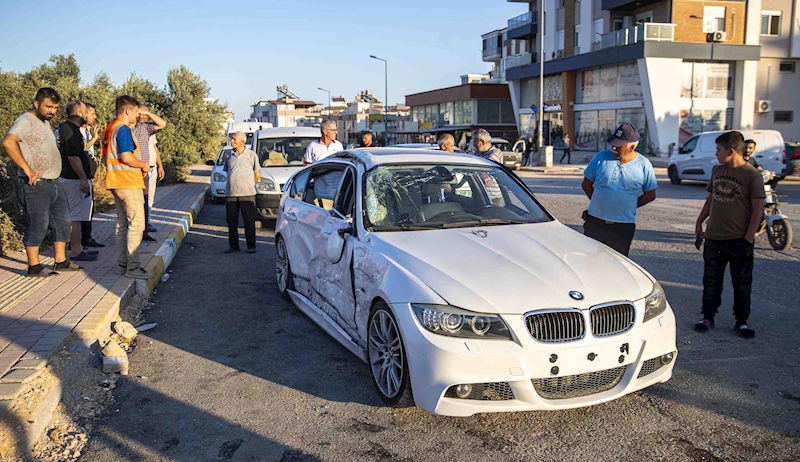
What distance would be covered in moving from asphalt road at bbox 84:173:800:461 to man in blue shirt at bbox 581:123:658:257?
3.32 feet

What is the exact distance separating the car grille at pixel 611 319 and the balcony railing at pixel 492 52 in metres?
66.9

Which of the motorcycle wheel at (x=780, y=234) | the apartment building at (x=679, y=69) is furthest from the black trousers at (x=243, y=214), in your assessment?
the apartment building at (x=679, y=69)

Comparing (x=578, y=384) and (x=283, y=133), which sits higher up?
(x=283, y=133)

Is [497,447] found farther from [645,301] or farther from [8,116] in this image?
[8,116]

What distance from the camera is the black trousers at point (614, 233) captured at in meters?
5.77

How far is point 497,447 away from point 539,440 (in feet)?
0.85

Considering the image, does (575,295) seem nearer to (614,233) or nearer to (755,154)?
(614,233)

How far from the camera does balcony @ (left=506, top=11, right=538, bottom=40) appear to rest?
50750mm

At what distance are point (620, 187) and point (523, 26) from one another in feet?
161

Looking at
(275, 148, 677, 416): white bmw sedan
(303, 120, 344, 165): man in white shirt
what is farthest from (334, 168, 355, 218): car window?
(303, 120, 344, 165): man in white shirt

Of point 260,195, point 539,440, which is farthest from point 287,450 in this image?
point 260,195

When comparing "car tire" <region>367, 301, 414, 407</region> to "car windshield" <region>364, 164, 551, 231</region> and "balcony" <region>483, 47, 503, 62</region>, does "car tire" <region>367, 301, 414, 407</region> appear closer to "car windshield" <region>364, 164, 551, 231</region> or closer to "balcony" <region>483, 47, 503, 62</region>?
"car windshield" <region>364, 164, 551, 231</region>

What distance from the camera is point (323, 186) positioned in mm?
6062

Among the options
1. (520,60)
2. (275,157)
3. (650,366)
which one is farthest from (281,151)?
(520,60)
